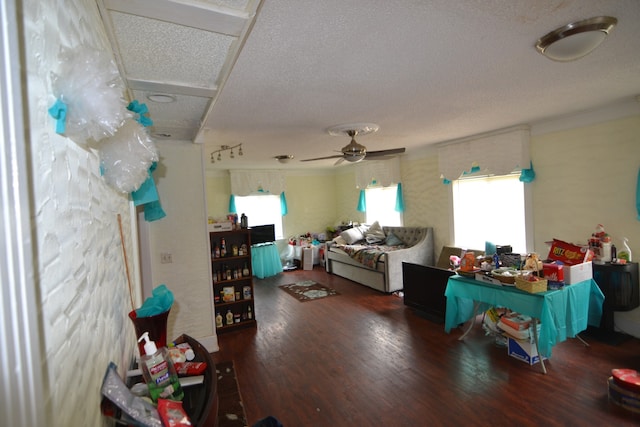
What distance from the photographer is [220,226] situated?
3828mm

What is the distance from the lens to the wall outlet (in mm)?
3109

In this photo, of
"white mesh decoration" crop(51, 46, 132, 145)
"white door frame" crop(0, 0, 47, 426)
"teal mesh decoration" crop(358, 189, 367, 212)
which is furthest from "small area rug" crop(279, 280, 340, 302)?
"white door frame" crop(0, 0, 47, 426)

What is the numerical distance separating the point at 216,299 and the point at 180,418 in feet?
10.5

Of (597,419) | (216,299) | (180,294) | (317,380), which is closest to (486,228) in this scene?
(597,419)

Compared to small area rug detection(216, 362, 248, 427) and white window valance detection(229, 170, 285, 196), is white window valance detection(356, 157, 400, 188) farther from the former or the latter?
small area rug detection(216, 362, 248, 427)

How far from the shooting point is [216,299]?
3781 mm

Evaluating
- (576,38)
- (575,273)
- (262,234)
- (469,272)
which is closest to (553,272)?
(575,273)

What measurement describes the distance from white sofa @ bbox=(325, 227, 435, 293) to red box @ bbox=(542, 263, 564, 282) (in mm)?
2383

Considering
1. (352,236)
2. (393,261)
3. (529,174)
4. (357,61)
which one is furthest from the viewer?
(352,236)

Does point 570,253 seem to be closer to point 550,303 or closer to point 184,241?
point 550,303

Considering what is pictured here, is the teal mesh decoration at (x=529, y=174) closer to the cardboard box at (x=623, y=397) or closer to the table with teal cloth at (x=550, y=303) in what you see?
the table with teal cloth at (x=550, y=303)

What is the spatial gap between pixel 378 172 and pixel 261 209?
9.47 feet

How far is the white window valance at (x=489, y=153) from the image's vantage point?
374cm

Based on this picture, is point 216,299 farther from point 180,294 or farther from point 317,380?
point 317,380
